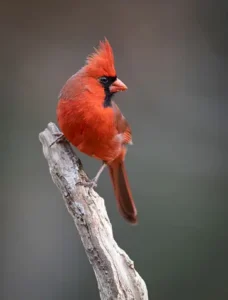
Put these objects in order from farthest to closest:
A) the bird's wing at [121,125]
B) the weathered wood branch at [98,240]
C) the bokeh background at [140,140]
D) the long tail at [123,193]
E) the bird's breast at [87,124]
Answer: the bokeh background at [140,140] → the long tail at [123,193] → the bird's wing at [121,125] → the bird's breast at [87,124] → the weathered wood branch at [98,240]

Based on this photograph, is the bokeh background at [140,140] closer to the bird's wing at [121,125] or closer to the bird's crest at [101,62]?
the bird's wing at [121,125]

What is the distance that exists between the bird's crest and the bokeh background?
1.20 m

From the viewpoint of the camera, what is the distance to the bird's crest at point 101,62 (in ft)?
6.16

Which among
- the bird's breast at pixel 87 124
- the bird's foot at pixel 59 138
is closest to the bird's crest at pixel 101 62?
the bird's breast at pixel 87 124

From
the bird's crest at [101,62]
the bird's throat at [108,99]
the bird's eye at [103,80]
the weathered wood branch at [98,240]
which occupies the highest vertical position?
the bird's crest at [101,62]

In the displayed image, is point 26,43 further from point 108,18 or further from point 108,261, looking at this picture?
point 108,261

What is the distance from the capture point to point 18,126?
3232 millimetres

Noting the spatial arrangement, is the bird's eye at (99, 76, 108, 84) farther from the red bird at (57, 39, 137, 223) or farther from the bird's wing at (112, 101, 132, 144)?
the bird's wing at (112, 101, 132, 144)

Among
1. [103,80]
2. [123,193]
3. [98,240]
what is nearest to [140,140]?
[123,193]

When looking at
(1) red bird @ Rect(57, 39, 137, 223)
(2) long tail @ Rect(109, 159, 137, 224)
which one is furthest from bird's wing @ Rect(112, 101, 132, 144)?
(2) long tail @ Rect(109, 159, 137, 224)

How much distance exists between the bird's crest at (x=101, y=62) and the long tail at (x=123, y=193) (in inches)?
17.3

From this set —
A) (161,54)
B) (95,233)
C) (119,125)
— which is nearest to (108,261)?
(95,233)

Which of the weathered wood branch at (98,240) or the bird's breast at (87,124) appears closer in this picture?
the weathered wood branch at (98,240)

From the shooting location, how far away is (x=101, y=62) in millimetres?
1896
